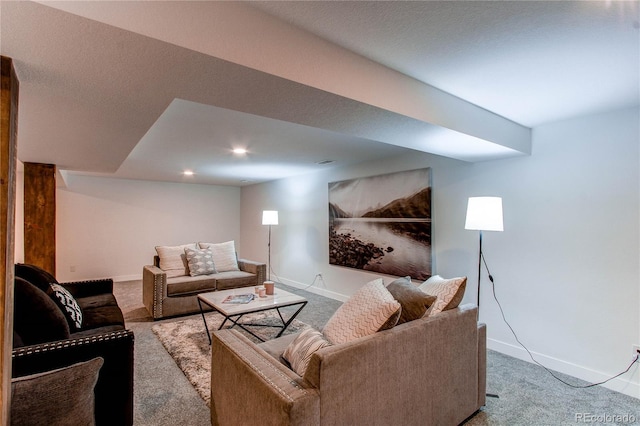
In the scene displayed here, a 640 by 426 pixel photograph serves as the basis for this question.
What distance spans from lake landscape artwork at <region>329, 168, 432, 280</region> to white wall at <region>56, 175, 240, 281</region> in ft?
12.2

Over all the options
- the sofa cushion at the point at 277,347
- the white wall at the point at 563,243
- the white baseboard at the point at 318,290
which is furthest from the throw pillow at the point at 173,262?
the white wall at the point at 563,243

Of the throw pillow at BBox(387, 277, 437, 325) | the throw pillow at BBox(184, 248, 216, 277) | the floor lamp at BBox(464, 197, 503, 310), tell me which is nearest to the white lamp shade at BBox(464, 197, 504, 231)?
the floor lamp at BBox(464, 197, 503, 310)

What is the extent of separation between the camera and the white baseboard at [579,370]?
92.0 inches

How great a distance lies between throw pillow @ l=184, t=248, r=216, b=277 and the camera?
446cm

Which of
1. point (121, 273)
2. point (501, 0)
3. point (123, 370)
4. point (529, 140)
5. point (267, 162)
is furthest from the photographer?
point (121, 273)

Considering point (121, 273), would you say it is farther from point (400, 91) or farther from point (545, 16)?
point (545, 16)

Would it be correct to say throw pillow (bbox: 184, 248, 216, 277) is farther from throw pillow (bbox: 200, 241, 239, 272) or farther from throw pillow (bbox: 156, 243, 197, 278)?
throw pillow (bbox: 200, 241, 239, 272)

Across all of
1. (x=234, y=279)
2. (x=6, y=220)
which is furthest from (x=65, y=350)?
(x=234, y=279)

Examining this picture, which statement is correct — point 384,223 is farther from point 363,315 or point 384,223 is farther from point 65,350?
point 65,350

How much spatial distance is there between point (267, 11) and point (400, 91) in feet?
2.99

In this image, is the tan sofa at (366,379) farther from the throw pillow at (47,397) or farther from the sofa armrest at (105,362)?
the throw pillow at (47,397)

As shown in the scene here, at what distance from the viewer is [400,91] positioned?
1.86 meters

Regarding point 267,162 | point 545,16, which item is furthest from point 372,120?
point 267,162

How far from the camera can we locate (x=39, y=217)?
3.31m
